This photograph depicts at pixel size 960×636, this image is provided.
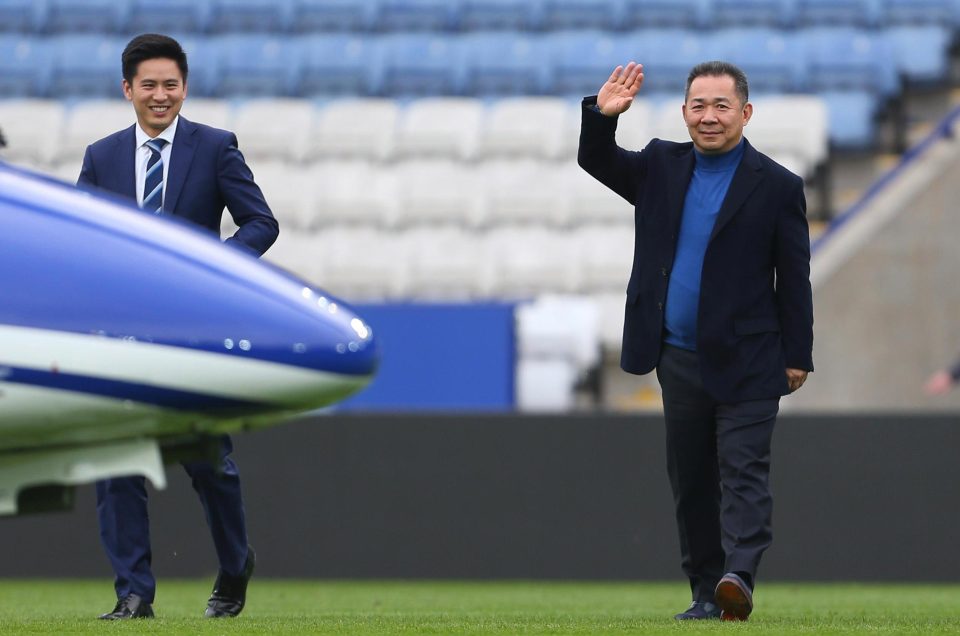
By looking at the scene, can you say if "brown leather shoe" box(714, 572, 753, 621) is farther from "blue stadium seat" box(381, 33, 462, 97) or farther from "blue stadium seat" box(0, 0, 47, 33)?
"blue stadium seat" box(0, 0, 47, 33)

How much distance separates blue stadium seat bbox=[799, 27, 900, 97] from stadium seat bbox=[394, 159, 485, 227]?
2.77 metres

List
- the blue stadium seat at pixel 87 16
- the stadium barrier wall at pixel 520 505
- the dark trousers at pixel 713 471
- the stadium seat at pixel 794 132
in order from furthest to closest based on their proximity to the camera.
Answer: the blue stadium seat at pixel 87 16, the stadium seat at pixel 794 132, the stadium barrier wall at pixel 520 505, the dark trousers at pixel 713 471

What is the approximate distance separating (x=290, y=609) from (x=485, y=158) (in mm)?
6952

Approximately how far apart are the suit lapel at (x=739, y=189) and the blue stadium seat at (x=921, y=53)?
8213mm

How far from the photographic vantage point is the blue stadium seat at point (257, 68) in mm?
13695

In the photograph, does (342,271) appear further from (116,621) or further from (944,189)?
(116,621)

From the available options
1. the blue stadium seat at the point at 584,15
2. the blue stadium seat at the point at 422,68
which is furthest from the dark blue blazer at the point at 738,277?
the blue stadium seat at the point at 584,15

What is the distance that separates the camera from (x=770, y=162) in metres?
4.83

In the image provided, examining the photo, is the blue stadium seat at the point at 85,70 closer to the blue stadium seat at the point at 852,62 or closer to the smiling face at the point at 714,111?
the blue stadium seat at the point at 852,62

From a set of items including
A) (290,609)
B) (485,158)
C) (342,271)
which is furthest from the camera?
(485,158)

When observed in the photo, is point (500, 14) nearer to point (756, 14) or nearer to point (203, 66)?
point (756, 14)

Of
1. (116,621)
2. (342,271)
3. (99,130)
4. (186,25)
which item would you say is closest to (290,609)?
(116,621)

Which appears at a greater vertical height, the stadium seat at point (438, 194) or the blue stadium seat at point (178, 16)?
the blue stadium seat at point (178, 16)

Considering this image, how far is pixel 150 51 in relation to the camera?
14.5 ft
